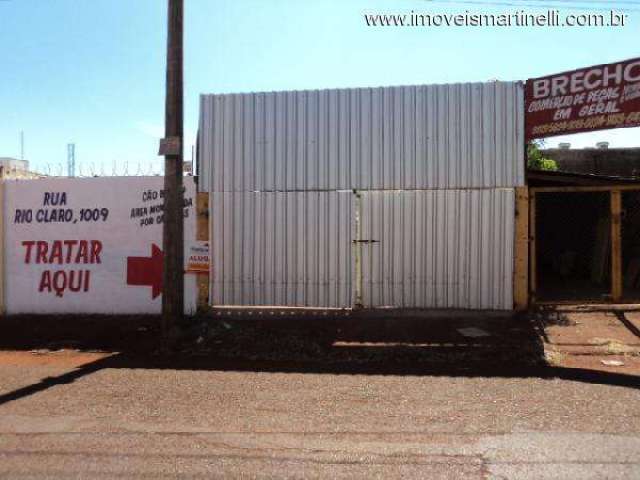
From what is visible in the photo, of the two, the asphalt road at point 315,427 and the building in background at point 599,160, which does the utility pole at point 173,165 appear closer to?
the asphalt road at point 315,427

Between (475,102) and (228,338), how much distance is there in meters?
5.22

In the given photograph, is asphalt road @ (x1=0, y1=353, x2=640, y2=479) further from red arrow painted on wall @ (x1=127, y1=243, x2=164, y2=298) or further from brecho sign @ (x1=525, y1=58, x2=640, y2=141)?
brecho sign @ (x1=525, y1=58, x2=640, y2=141)

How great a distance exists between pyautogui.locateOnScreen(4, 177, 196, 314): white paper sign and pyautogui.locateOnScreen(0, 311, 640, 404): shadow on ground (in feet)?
1.34

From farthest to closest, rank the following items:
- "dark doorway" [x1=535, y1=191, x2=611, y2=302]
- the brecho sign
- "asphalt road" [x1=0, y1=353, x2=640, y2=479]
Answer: "dark doorway" [x1=535, y1=191, x2=611, y2=302]
the brecho sign
"asphalt road" [x1=0, y1=353, x2=640, y2=479]

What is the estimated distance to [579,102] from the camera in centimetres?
859

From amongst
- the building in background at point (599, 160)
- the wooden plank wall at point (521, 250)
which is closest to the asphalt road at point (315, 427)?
the wooden plank wall at point (521, 250)

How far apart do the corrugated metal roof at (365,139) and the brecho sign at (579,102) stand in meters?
0.27

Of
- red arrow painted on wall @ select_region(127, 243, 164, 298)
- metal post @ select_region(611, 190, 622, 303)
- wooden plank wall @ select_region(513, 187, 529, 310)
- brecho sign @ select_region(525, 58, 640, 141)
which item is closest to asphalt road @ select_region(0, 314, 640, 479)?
wooden plank wall @ select_region(513, 187, 529, 310)

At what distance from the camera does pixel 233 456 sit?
4.04 m

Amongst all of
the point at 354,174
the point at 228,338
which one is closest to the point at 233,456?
the point at 228,338

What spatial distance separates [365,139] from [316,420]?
17.3 feet

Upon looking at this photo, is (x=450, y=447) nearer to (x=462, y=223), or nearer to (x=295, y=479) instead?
(x=295, y=479)

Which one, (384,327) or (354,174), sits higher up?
(354,174)

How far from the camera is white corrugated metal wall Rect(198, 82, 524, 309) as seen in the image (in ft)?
28.6
